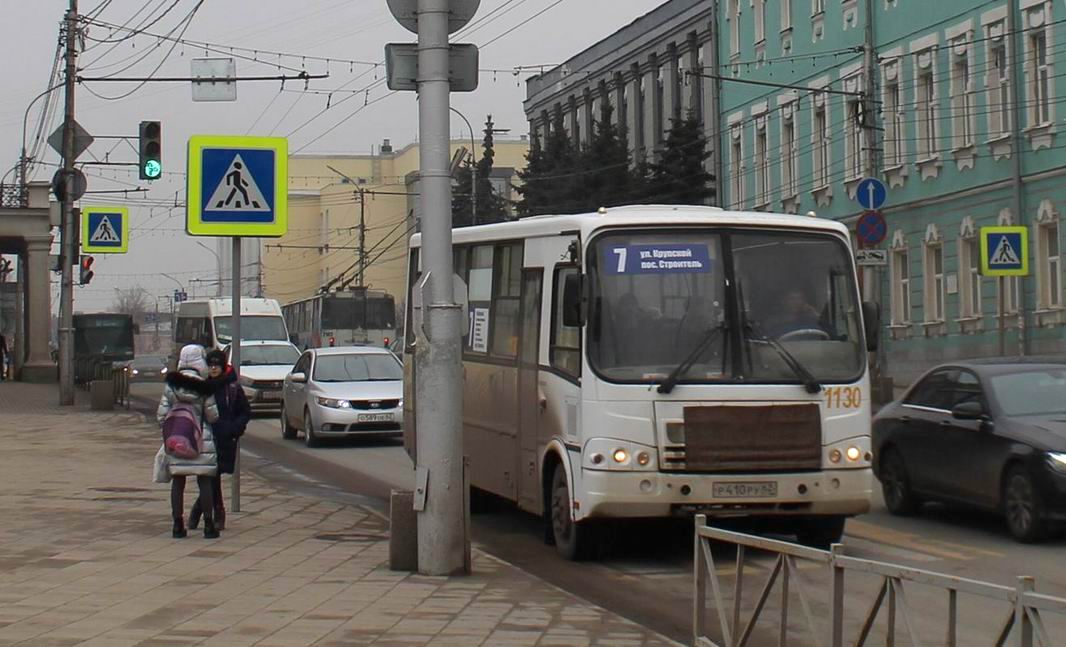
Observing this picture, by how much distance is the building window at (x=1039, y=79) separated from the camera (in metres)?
35.0

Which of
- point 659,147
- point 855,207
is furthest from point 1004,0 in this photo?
point 659,147

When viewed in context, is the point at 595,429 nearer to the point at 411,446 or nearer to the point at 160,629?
the point at 160,629

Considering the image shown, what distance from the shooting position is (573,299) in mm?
11688

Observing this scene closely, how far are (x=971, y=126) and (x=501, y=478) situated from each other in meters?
27.2

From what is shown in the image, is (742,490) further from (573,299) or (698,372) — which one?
(573,299)

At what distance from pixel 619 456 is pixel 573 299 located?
3.75 feet

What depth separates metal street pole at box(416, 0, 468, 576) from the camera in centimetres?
1076

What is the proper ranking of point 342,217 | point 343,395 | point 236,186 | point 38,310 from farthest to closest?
point 342,217 → point 38,310 → point 343,395 → point 236,186

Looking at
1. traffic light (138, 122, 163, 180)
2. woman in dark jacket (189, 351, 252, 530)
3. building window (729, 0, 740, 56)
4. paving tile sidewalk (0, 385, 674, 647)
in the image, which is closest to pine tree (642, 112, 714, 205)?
building window (729, 0, 740, 56)

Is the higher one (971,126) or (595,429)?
(971,126)

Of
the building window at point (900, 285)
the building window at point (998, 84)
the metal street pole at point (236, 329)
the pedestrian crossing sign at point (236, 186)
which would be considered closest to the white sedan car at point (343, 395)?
the metal street pole at point (236, 329)

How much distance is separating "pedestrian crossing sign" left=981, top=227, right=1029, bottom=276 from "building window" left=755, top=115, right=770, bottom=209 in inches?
1015

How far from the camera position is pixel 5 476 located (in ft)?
63.7

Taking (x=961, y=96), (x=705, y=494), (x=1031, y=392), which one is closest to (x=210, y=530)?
(x=705, y=494)
